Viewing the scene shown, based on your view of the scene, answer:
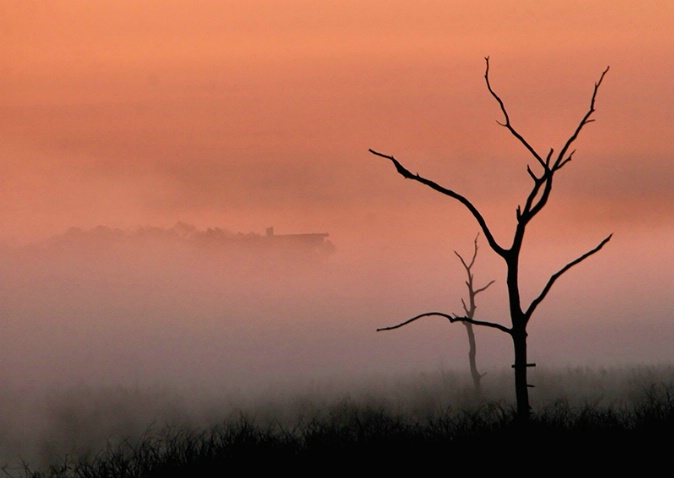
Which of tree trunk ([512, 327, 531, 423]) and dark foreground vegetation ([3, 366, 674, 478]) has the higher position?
tree trunk ([512, 327, 531, 423])

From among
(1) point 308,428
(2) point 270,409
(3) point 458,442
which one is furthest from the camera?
(2) point 270,409

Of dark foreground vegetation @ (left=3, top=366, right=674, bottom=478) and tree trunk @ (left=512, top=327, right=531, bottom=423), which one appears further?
tree trunk @ (left=512, top=327, right=531, bottom=423)

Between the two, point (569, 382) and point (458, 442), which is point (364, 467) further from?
point (569, 382)

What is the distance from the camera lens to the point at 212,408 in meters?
34.4

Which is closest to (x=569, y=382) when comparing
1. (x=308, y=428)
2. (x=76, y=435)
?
(x=76, y=435)

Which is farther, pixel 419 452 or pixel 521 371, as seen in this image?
pixel 521 371

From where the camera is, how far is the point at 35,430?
102ft

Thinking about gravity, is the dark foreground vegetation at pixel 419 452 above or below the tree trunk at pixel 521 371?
below

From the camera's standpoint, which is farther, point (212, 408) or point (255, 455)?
point (212, 408)

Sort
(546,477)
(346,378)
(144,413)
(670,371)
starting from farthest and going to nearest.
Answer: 1. (346,378)
2. (670,371)
3. (144,413)
4. (546,477)

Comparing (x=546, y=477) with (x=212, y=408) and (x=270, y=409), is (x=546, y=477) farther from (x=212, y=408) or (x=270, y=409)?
(x=212, y=408)

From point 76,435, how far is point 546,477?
2332 centimetres

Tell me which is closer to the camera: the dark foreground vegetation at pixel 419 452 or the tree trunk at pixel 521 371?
the dark foreground vegetation at pixel 419 452

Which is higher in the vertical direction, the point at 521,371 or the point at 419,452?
the point at 521,371
